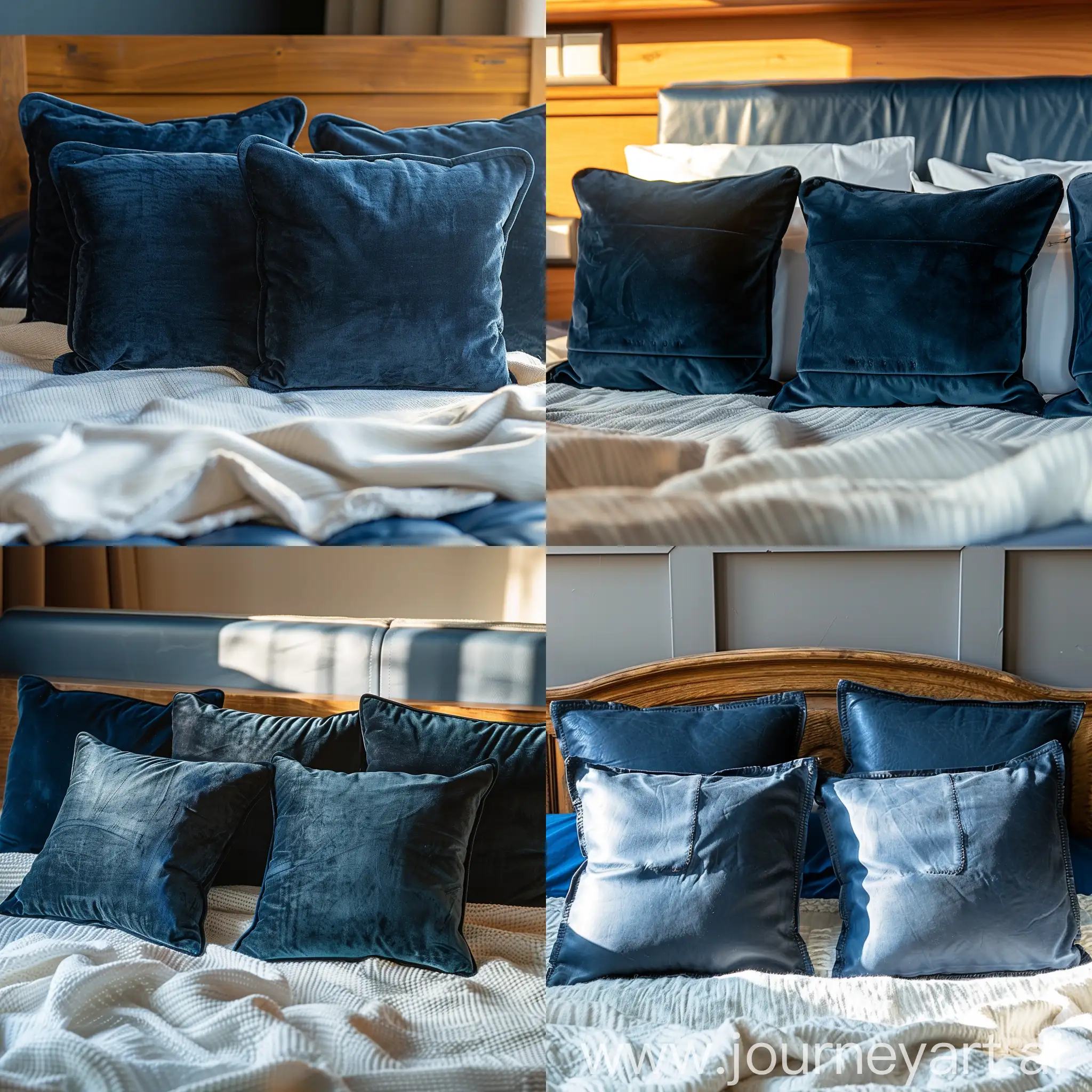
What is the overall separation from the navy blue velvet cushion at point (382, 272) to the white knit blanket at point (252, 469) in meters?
0.11

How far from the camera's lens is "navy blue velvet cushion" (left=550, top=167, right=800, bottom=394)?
49.0 inches

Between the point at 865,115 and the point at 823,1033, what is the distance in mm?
1367

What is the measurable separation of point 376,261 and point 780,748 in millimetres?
942

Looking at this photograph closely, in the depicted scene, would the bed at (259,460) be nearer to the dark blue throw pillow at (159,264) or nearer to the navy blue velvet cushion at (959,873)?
the dark blue throw pillow at (159,264)

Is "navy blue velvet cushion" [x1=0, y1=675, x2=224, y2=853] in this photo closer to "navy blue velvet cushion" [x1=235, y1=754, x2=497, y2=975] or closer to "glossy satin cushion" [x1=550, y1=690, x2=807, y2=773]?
"navy blue velvet cushion" [x1=235, y1=754, x2=497, y2=975]

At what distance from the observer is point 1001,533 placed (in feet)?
3.35

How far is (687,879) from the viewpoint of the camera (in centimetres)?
129

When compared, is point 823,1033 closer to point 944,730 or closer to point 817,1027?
point 817,1027

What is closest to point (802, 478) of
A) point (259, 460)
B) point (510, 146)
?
point (259, 460)

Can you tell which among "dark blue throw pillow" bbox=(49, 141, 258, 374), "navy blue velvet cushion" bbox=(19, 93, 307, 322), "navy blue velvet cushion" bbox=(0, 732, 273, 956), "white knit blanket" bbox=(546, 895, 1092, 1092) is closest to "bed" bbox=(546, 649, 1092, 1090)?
"white knit blanket" bbox=(546, 895, 1092, 1092)

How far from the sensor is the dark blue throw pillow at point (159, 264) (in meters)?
1.13

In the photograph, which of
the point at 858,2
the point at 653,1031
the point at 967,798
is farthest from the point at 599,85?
the point at 653,1031

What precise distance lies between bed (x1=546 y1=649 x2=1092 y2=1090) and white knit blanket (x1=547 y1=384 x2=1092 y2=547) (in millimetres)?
495

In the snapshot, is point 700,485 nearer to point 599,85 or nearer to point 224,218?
point 224,218
